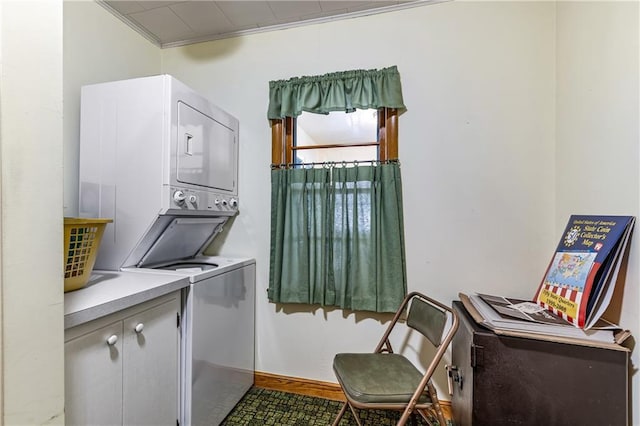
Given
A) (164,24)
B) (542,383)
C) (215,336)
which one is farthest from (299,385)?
(164,24)

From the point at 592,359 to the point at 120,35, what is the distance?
10.3 ft

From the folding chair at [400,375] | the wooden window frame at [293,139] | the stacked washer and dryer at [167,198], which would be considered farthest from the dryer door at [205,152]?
the folding chair at [400,375]

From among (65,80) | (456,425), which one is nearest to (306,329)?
(456,425)

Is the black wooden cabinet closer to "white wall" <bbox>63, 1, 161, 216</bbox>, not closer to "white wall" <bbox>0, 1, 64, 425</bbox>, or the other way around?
"white wall" <bbox>0, 1, 64, 425</bbox>

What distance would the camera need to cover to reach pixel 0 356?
2.01 ft

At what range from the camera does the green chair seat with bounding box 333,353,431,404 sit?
1271 mm

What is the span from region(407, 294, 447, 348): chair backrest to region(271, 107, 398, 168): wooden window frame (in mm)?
914

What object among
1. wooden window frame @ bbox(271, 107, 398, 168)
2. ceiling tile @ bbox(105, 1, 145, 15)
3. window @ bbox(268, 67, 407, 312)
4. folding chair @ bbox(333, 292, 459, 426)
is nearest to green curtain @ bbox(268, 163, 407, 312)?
window @ bbox(268, 67, 407, 312)

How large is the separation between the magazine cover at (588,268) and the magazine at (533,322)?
0.04 metres

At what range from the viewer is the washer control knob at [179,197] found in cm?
153

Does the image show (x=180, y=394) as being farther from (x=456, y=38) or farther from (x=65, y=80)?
(x=456, y=38)

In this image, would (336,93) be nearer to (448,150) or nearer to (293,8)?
(293,8)

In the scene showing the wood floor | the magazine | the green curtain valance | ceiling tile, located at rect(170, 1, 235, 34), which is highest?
ceiling tile, located at rect(170, 1, 235, 34)

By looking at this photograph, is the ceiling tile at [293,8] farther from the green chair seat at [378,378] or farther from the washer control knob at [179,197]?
the green chair seat at [378,378]
